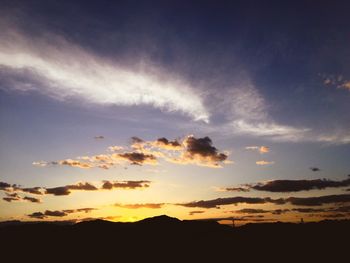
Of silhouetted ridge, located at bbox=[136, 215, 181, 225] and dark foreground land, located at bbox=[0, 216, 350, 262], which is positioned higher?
silhouetted ridge, located at bbox=[136, 215, 181, 225]

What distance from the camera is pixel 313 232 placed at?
436ft

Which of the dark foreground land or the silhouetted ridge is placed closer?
the dark foreground land

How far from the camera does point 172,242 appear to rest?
412 feet

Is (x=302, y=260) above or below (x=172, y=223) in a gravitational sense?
below

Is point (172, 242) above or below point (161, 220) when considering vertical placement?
below

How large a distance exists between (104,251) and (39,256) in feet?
67.9

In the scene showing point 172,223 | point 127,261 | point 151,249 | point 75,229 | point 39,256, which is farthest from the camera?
point 172,223

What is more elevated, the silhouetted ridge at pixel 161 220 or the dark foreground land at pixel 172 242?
the silhouetted ridge at pixel 161 220

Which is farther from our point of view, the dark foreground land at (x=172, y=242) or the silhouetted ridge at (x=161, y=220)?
the silhouetted ridge at (x=161, y=220)

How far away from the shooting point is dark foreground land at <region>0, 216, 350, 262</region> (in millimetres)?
99562

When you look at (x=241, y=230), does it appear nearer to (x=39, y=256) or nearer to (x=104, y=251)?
(x=104, y=251)

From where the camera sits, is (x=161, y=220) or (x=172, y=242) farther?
(x=161, y=220)

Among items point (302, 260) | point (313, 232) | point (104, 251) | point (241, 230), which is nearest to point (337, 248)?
point (302, 260)

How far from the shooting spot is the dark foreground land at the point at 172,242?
99562 mm
